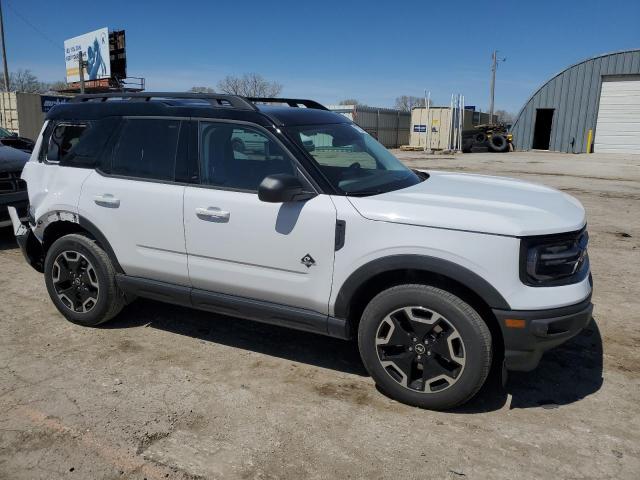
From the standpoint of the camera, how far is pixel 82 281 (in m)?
4.38

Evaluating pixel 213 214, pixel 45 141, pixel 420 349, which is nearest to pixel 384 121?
pixel 45 141

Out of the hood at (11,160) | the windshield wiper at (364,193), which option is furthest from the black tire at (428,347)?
the hood at (11,160)

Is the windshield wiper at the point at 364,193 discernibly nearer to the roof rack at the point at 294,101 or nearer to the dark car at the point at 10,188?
the roof rack at the point at 294,101

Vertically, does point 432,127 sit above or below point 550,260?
above

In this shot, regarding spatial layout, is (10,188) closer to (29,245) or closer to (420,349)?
(29,245)

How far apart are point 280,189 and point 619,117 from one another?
108 feet

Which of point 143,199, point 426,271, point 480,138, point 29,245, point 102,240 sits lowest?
point 29,245

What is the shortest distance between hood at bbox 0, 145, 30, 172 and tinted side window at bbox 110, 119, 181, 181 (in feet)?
12.6

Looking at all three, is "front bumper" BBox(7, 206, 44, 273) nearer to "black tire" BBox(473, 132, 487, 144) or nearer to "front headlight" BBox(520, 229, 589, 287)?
"front headlight" BBox(520, 229, 589, 287)

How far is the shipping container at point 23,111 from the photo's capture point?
1098 inches

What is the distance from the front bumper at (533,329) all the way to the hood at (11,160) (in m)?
6.72

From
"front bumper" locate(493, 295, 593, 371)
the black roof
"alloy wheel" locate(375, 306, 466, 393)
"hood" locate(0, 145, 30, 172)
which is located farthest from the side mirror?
"hood" locate(0, 145, 30, 172)

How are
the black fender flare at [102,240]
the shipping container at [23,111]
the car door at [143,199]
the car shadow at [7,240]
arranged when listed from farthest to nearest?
the shipping container at [23,111] < the car shadow at [7,240] < the black fender flare at [102,240] < the car door at [143,199]

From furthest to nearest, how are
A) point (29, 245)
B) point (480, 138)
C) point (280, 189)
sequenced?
1. point (480, 138)
2. point (29, 245)
3. point (280, 189)
